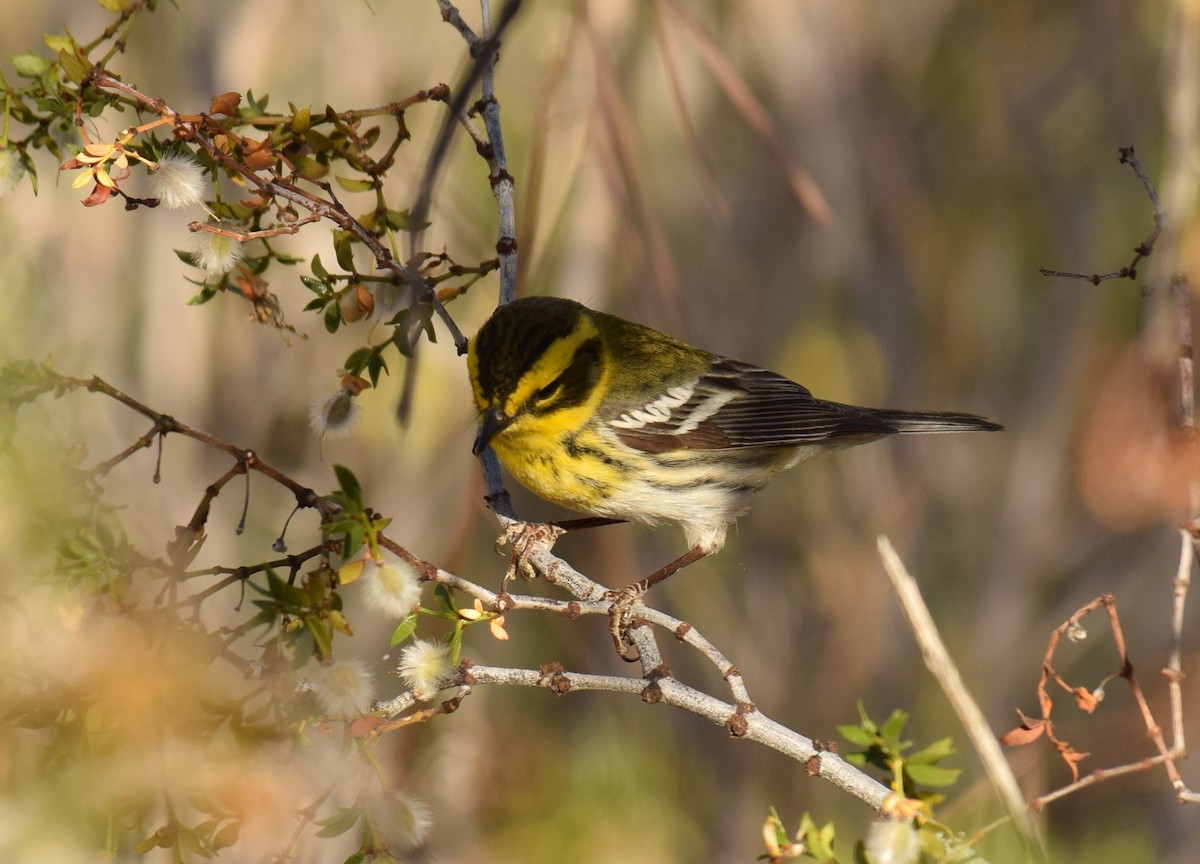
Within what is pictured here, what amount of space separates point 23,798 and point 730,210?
4.53 meters

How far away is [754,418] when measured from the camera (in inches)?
164

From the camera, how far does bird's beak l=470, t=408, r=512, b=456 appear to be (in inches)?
127

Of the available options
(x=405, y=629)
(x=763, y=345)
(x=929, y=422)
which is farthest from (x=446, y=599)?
(x=763, y=345)

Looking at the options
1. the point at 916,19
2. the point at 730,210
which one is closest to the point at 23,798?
the point at 730,210

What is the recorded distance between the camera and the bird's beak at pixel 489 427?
10.6 ft

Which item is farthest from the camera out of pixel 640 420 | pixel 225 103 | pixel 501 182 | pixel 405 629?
pixel 640 420

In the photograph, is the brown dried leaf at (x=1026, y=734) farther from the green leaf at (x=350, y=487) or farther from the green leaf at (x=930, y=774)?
the green leaf at (x=350, y=487)

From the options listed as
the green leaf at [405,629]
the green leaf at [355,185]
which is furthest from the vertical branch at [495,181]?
the green leaf at [405,629]

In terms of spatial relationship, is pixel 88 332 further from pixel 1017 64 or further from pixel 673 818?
pixel 1017 64

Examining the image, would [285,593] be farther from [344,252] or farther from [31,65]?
[31,65]

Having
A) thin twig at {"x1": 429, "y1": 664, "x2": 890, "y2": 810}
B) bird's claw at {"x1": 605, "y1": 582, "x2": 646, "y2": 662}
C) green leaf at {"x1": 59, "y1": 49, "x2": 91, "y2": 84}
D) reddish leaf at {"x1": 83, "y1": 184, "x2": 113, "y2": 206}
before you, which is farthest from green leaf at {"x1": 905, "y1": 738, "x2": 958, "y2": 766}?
green leaf at {"x1": 59, "y1": 49, "x2": 91, "y2": 84}

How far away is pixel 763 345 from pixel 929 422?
149cm

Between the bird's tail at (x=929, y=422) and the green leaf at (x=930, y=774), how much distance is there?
2.31 m

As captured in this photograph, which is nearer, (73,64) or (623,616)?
(73,64)
